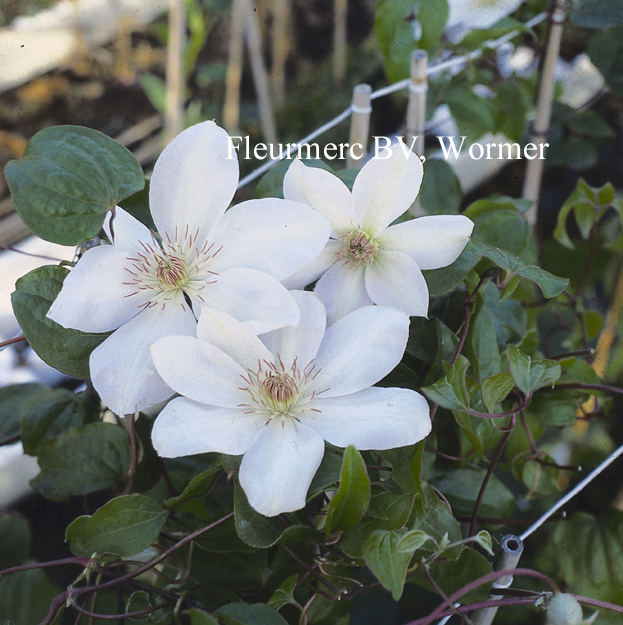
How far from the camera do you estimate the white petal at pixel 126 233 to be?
37cm

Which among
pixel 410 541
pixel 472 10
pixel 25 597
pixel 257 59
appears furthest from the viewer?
pixel 257 59

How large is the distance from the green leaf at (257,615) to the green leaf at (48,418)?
211mm

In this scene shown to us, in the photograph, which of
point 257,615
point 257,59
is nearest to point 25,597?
point 257,615

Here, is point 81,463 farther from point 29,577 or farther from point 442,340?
point 442,340

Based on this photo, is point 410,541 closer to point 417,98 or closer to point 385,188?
point 385,188

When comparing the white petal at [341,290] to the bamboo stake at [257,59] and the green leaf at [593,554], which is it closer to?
the green leaf at [593,554]

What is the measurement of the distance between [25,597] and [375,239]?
1.45 ft

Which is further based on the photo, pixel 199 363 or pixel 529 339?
pixel 529 339

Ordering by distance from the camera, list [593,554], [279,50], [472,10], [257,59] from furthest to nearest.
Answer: [279,50] → [257,59] → [472,10] → [593,554]

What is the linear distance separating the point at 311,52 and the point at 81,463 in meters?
1.76

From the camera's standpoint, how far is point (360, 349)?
0.35 meters

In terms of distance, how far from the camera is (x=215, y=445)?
33 centimetres

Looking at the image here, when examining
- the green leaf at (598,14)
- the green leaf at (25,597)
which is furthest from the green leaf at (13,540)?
the green leaf at (598,14)

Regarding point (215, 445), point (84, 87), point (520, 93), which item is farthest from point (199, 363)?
point (84, 87)
